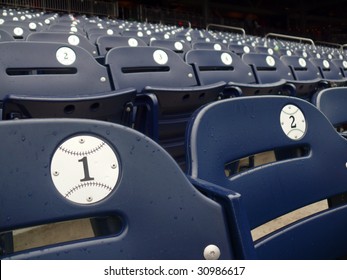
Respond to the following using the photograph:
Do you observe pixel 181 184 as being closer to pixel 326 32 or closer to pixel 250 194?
pixel 250 194

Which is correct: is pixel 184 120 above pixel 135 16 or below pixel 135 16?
below

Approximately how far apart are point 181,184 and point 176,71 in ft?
4.79

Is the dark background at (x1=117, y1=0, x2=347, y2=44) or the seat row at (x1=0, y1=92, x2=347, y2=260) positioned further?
the dark background at (x1=117, y1=0, x2=347, y2=44)

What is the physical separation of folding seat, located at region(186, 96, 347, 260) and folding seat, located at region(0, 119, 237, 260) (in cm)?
9

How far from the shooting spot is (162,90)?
137 centimetres

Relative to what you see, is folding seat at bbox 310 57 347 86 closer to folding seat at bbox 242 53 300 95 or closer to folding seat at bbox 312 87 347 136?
folding seat at bbox 242 53 300 95

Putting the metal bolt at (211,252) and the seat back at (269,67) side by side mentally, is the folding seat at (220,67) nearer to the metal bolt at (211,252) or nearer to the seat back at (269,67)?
the seat back at (269,67)

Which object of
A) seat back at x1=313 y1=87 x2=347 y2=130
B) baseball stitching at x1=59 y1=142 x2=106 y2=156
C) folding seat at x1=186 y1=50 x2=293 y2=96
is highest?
folding seat at x1=186 y1=50 x2=293 y2=96

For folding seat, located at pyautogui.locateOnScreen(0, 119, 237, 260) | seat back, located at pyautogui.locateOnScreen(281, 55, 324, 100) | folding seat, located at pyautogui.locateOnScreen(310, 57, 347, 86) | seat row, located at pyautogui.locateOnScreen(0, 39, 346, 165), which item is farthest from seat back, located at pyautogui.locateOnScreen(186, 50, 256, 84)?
folding seat, located at pyautogui.locateOnScreen(0, 119, 237, 260)

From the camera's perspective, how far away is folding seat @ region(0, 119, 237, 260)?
0.46 metres

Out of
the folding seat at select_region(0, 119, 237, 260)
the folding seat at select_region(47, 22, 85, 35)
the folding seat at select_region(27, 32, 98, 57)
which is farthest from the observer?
the folding seat at select_region(47, 22, 85, 35)

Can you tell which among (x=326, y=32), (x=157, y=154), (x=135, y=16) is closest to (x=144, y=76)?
(x=157, y=154)

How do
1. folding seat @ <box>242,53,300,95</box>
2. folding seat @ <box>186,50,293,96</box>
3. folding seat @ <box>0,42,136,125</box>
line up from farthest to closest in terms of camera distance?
1. folding seat @ <box>242,53,300,95</box>
2. folding seat @ <box>186,50,293,96</box>
3. folding seat @ <box>0,42,136,125</box>

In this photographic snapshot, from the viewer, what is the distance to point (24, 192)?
1.50 feet
